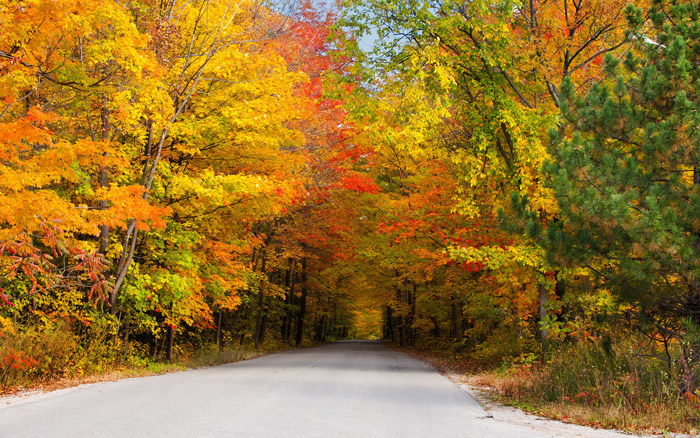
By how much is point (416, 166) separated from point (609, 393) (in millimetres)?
14446

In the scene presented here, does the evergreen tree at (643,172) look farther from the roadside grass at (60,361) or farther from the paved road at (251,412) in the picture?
the roadside grass at (60,361)

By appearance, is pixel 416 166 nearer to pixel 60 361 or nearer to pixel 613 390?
pixel 613 390

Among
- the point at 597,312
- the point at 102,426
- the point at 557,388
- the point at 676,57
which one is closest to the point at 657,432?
the point at 557,388

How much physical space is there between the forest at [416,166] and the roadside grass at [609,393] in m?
0.05

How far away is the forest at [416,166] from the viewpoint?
7223 millimetres

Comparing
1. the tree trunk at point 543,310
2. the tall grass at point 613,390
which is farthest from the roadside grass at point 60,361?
the tree trunk at point 543,310

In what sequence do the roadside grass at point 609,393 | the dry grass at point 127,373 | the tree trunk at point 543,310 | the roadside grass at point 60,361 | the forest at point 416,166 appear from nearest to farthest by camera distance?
the roadside grass at point 609,393
the forest at point 416,166
the roadside grass at point 60,361
the dry grass at point 127,373
the tree trunk at point 543,310

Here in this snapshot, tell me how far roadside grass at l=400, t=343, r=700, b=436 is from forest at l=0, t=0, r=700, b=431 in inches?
1.9

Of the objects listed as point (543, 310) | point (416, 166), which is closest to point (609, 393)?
point (543, 310)

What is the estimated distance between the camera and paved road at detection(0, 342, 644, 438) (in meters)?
5.32

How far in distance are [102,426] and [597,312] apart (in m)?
8.16

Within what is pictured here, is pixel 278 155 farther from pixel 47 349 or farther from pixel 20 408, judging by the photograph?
pixel 20 408

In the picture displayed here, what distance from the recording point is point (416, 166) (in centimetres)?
2094

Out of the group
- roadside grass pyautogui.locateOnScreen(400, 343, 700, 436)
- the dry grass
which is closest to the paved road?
the dry grass
